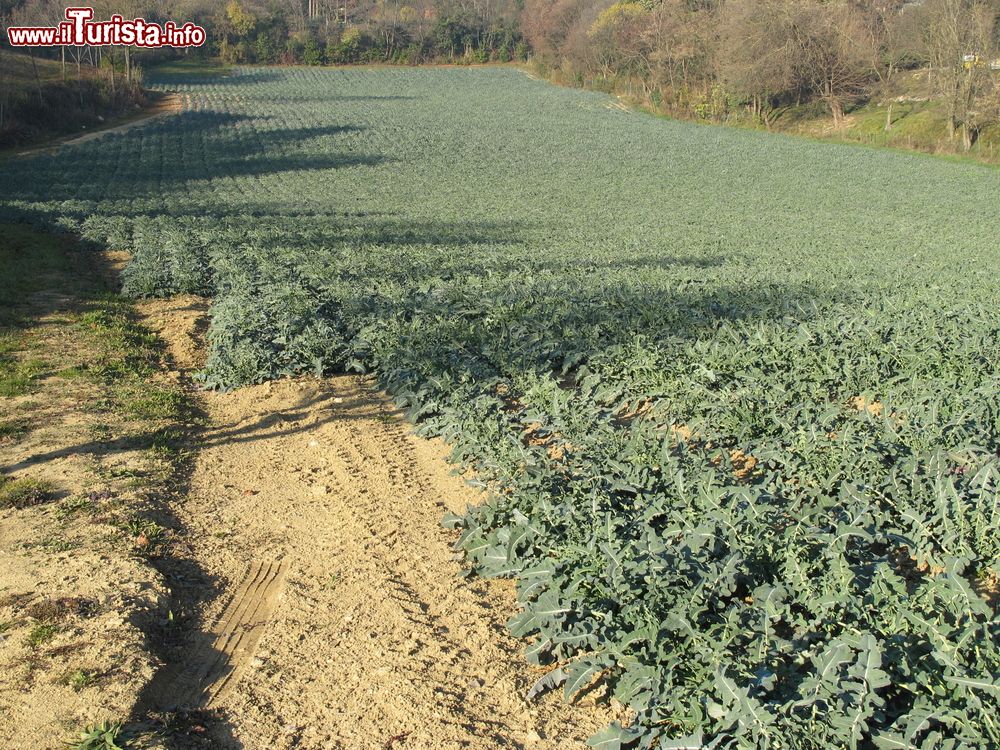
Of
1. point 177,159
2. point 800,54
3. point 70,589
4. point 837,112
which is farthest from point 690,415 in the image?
point 837,112

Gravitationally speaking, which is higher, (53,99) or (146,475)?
(53,99)

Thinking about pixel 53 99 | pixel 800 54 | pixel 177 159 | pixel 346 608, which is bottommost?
pixel 346 608

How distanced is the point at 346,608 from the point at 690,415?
11.5 feet

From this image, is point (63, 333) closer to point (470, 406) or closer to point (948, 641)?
point (470, 406)

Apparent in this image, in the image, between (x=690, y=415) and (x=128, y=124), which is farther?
(x=128, y=124)

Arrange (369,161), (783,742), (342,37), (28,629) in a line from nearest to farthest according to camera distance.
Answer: (783,742)
(28,629)
(369,161)
(342,37)

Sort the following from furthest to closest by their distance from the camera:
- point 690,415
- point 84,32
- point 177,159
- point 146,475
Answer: point 84,32
point 177,159
point 690,415
point 146,475

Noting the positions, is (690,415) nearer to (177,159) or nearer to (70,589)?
(70,589)

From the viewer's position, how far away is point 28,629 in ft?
15.0

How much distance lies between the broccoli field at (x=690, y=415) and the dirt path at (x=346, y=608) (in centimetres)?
25

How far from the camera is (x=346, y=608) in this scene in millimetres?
5031

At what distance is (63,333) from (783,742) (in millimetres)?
10143

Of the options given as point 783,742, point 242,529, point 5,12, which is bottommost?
point 242,529

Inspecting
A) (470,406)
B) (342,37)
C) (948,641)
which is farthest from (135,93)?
(948,641)
